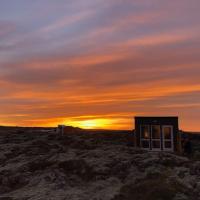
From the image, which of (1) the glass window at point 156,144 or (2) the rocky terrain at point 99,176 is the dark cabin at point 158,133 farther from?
(2) the rocky terrain at point 99,176

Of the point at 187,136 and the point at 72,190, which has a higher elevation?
the point at 187,136

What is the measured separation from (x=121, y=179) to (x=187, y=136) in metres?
36.7

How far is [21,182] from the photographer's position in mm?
36750

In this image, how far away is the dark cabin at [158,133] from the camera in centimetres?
5231

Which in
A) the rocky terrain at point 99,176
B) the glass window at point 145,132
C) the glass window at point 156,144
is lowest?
the rocky terrain at point 99,176

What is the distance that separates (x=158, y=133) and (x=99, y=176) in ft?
61.6

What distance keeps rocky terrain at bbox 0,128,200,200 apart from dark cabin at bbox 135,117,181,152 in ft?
28.1

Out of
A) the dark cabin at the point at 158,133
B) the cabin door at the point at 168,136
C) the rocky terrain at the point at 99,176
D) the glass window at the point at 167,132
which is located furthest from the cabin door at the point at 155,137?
the rocky terrain at the point at 99,176

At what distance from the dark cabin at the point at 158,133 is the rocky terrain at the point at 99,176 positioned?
8.55 metres

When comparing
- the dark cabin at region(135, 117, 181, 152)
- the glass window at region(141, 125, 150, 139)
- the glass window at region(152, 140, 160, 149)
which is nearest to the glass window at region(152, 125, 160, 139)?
the dark cabin at region(135, 117, 181, 152)

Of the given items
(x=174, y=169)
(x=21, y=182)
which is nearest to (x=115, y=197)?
(x=174, y=169)

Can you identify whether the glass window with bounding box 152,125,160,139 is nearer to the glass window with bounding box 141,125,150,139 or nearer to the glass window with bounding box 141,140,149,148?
the glass window with bounding box 141,125,150,139

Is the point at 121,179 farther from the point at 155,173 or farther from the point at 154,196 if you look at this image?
the point at 154,196

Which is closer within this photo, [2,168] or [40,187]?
[40,187]
